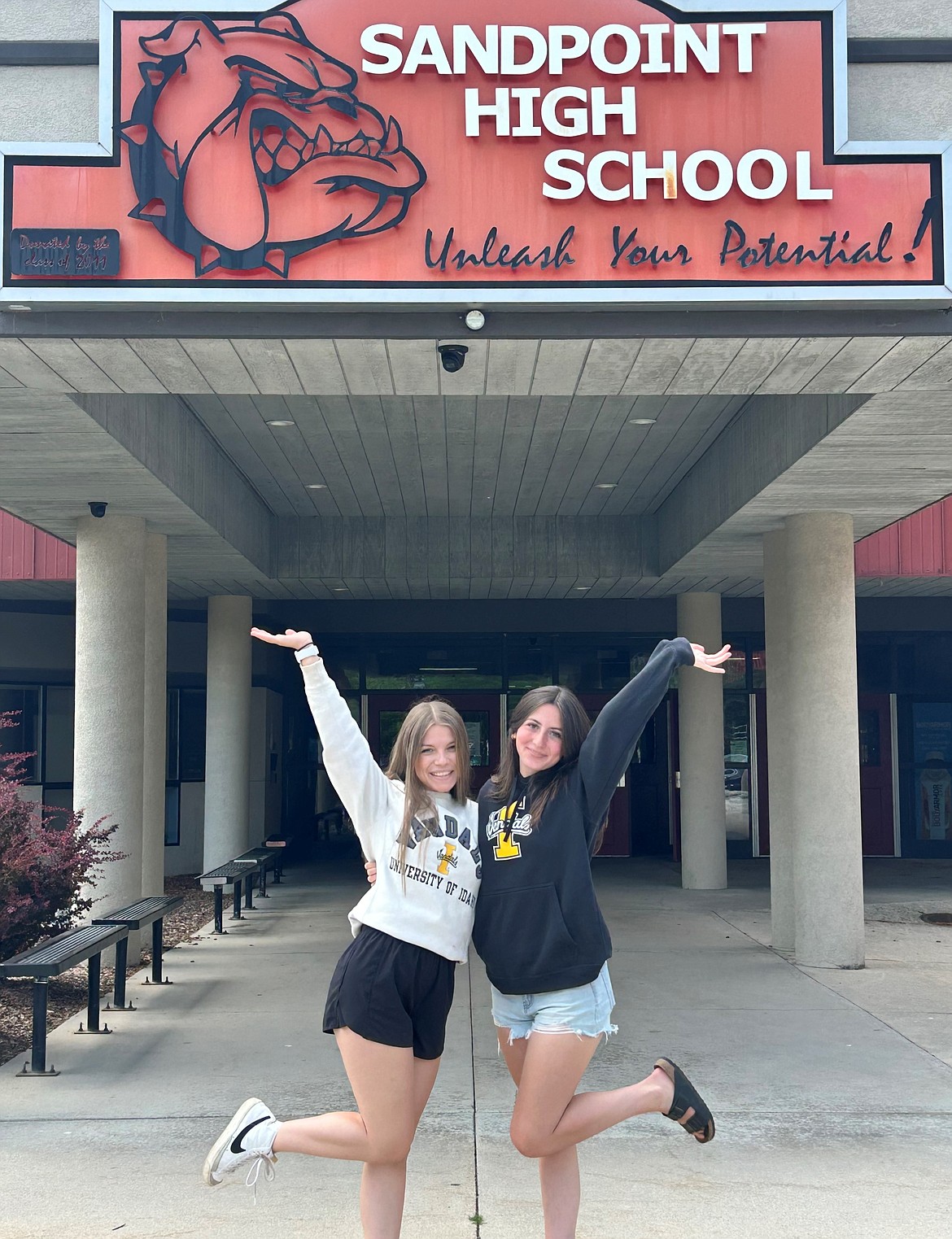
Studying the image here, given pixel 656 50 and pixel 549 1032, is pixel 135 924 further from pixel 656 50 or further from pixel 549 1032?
pixel 656 50

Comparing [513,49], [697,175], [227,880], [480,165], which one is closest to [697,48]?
[697,175]

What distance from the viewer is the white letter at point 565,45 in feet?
17.5

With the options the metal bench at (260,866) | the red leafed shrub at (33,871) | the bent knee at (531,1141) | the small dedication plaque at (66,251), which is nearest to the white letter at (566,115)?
the small dedication plaque at (66,251)

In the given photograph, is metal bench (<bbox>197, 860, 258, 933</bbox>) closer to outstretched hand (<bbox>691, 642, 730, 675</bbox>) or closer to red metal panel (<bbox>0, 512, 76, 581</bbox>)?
red metal panel (<bbox>0, 512, 76, 581</bbox>)

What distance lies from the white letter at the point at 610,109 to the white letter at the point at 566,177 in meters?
0.14

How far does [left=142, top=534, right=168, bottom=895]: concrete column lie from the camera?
10.6 meters

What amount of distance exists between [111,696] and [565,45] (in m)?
5.95

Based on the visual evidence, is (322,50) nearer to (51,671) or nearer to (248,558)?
(248,558)

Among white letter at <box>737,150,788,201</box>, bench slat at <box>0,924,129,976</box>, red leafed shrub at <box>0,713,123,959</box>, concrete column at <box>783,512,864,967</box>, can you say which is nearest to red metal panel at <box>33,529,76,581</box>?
red leafed shrub at <box>0,713,123,959</box>

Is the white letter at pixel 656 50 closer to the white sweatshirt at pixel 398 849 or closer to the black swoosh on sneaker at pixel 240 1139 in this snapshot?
the white sweatshirt at pixel 398 849

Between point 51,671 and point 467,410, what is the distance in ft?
28.3

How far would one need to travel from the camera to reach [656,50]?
537 cm

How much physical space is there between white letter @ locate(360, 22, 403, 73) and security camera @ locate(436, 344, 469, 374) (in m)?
1.18

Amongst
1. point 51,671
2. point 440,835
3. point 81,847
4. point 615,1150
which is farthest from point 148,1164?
point 51,671
